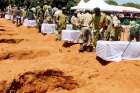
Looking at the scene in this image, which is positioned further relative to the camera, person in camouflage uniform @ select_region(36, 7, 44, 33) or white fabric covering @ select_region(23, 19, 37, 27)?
white fabric covering @ select_region(23, 19, 37, 27)

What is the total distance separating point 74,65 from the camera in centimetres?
1798

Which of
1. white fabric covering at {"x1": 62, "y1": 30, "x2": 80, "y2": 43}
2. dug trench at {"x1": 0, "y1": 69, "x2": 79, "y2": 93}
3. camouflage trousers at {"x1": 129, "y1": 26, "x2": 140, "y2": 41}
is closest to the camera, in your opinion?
dug trench at {"x1": 0, "y1": 69, "x2": 79, "y2": 93}

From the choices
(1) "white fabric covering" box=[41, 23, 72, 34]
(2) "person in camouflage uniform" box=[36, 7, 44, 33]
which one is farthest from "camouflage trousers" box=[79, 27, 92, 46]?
(2) "person in camouflage uniform" box=[36, 7, 44, 33]

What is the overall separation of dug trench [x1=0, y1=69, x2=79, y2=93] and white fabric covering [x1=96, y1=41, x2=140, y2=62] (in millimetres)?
2065

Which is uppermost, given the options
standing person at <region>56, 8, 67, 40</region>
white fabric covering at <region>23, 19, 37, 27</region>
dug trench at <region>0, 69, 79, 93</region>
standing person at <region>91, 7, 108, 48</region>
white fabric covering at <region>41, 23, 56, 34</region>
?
standing person at <region>91, 7, 108, 48</region>

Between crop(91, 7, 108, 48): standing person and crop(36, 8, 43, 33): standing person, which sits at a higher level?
crop(91, 7, 108, 48): standing person

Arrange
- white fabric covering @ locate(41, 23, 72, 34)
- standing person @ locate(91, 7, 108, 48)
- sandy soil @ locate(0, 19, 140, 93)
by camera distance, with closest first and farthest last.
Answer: sandy soil @ locate(0, 19, 140, 93)
standing person @ locate(91, 7, 108, 48)
white fabric covering @ locate(41, 23, 72, 34)

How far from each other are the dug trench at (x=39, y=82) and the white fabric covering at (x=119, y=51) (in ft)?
6.77

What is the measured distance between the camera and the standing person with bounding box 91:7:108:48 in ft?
64.2

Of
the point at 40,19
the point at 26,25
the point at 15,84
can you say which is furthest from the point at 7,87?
the point at 26,25

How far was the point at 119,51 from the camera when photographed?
17.4 m

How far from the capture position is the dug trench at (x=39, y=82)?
15794mm

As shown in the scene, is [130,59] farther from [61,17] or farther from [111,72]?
[61,17]

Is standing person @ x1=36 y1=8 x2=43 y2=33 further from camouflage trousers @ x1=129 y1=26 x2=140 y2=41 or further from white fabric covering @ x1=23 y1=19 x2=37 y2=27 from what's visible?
camouflage trousers @ x1=129 y1=26 x2=140 y2=41
